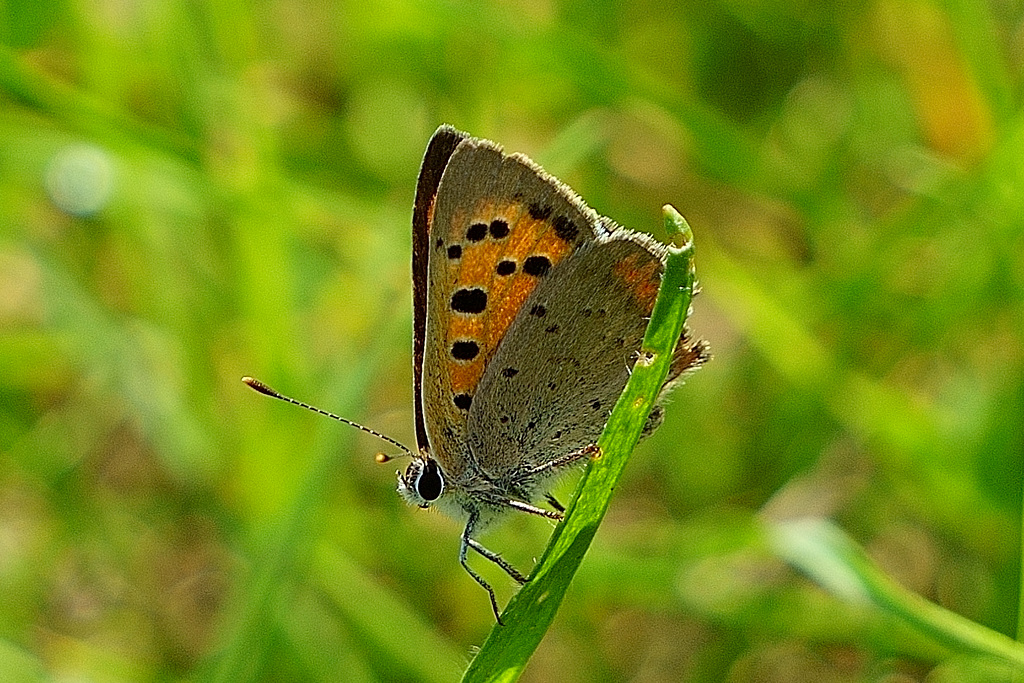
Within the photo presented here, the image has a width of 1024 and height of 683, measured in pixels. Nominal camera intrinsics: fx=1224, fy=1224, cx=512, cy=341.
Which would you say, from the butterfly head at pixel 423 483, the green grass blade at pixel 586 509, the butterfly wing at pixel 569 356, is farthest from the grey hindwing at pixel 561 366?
the green grass blade at pixel 586 509

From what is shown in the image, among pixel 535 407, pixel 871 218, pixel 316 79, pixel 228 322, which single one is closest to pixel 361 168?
pixel 316 79

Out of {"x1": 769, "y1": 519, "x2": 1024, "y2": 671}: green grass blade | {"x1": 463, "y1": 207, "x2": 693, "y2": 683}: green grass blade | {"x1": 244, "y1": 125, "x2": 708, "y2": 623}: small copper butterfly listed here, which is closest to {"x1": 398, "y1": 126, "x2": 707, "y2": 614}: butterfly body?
{"x1": 244, "y1": 125, "x2": 708, "y2": 623}: small copper butterfly

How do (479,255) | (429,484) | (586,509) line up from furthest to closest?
(429,484), (479,255), (586,509)

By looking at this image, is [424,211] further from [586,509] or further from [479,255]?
[586,509]

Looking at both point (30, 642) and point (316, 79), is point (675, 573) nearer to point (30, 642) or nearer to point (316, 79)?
point (30, 642)

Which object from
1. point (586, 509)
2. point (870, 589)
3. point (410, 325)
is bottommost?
point (586, 509)

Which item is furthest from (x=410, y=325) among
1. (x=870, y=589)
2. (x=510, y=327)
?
(x=870, y=589)
